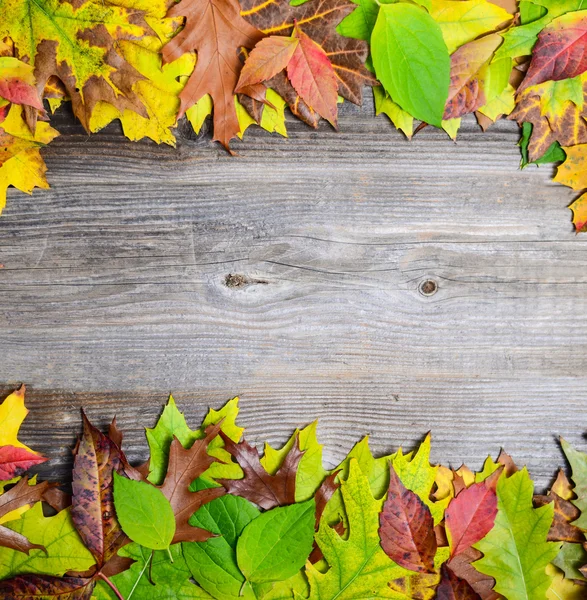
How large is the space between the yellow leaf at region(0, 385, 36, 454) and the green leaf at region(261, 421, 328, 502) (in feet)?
1.71

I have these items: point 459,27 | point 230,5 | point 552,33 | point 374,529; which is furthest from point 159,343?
point 552,33

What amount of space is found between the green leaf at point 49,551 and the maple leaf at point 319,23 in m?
1.06

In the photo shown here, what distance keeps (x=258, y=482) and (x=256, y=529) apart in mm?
96

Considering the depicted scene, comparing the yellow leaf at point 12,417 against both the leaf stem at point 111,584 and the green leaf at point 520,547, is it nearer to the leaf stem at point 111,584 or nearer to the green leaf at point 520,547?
the leaf stem at point 111,584

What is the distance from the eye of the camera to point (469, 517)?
1.08 meters

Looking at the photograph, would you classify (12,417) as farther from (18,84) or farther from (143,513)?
(18,84)

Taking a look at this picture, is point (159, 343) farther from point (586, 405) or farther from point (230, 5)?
point (586, 405)

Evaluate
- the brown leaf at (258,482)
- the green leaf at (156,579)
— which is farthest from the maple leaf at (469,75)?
the green leaf at (156,579)

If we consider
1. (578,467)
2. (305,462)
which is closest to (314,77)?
(305,462)

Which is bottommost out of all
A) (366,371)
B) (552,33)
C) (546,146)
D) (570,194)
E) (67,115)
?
(366,371)

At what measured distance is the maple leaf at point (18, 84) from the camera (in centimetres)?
100

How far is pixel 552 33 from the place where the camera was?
3.31 ft

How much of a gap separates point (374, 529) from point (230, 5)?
3.66ft

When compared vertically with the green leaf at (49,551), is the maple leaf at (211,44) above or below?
above
